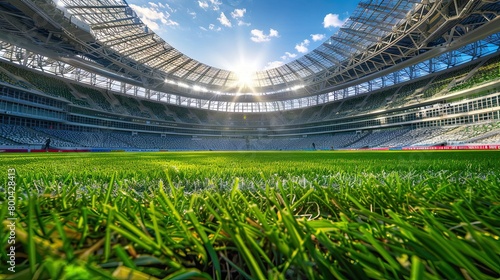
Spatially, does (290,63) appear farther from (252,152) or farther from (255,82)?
(252,152)

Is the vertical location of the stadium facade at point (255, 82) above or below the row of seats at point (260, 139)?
above

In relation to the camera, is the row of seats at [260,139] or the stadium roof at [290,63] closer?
the stadium roof at [290,63]

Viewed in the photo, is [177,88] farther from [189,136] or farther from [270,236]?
[270,236]

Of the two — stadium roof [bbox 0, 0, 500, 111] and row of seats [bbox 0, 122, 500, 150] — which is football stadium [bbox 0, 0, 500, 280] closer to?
stadium roof [bbox 0, 0, 500, 111]

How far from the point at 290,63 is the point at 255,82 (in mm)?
10091

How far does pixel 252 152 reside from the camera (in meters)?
14.6

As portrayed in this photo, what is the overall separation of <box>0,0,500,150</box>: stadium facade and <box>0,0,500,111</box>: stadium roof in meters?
0.16

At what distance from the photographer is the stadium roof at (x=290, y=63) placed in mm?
20516

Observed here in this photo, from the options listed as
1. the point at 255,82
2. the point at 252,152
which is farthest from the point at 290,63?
the point at 252,152

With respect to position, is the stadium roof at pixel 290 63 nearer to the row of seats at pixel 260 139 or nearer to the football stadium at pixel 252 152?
the football stadium at pixel 252 152

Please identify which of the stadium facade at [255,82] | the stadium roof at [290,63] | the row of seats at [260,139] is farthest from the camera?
the row of seats at [260,139]

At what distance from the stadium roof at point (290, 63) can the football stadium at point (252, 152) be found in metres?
0.23

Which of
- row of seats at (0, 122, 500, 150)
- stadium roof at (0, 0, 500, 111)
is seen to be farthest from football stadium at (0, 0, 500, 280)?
row of seats at (0, 122, 500, 150)

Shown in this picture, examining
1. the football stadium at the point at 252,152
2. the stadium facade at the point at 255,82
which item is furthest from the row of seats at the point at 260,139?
the football stadium at the point at 252,152
